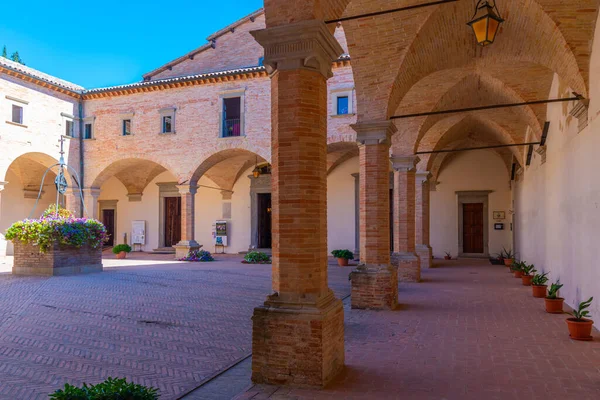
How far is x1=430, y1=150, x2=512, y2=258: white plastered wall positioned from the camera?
1933 cm

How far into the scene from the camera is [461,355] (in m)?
5.31

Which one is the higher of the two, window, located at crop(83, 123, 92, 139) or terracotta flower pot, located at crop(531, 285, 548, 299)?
window, located at crop(83, 123, 92, 139)

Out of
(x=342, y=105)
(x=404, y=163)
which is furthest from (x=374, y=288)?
(x=342, y=105)

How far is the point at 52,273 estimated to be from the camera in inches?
493

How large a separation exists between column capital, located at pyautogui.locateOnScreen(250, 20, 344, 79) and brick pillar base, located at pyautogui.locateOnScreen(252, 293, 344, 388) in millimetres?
2332

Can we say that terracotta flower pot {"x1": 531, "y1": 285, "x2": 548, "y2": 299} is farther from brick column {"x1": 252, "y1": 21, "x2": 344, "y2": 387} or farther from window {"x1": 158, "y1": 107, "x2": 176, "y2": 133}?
window {"x1": 158, "y1": 107, "x2": 176, "y2": 133}

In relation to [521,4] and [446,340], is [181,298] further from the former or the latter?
[521,4]

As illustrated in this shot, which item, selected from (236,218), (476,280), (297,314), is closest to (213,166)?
(236,218)

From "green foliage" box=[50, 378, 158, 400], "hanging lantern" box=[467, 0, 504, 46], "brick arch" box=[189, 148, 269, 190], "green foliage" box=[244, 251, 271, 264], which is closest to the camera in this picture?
"green foliage" box=[50, 378, 158, 400]

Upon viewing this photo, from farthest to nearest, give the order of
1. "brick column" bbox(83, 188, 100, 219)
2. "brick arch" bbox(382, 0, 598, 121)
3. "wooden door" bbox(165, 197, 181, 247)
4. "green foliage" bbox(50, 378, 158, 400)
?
"wooden door" bbox(165, 197, 181, 247)
"brick column" bbox(83, 188, 100, 219)
"brick arch" bbox(382, 0, 598, 121)
"green foliage" bbox(50, 378, 158, 400)

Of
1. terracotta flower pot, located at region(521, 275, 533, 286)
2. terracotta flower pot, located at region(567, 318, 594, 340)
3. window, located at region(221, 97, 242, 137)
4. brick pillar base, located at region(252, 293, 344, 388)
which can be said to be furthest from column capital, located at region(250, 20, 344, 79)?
window, located at region(221, 97, 242, 137)

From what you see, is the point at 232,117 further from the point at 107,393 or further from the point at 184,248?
the point at 107,393

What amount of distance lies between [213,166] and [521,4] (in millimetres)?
16702

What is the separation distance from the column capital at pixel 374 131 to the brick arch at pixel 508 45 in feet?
1.11
